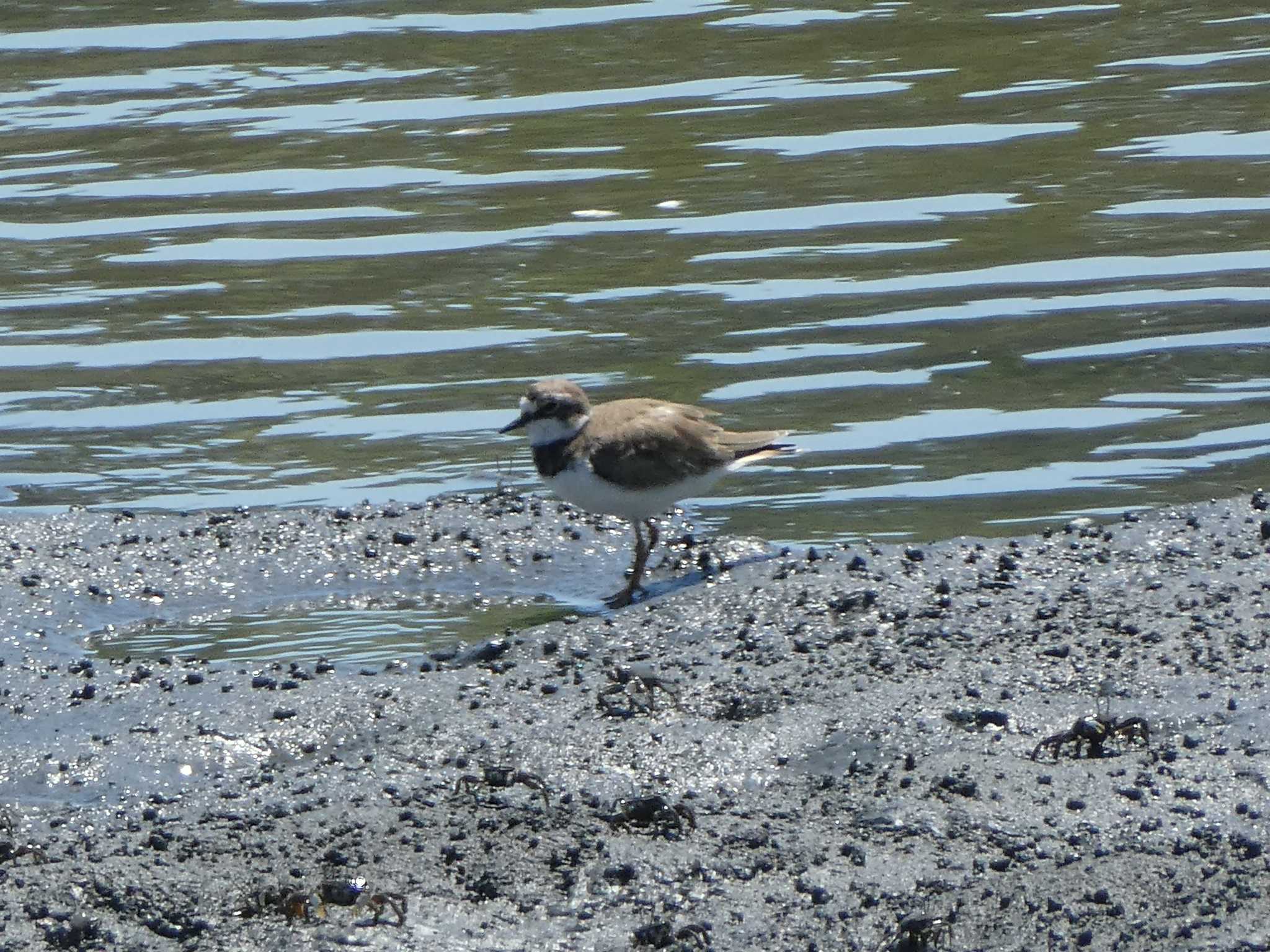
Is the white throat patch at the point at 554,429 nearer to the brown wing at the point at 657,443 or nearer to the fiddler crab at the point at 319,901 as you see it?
the brown wing at the point at 657,443

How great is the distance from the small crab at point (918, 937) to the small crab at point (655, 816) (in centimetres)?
81

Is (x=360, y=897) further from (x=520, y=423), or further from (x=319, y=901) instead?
(x=520, y=423)

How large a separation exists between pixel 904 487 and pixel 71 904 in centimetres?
475

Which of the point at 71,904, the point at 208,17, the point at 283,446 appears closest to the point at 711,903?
the point at 71,904

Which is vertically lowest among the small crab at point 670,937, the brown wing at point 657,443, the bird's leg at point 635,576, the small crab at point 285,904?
the bird's leg at point 635,576

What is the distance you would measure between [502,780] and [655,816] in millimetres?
526

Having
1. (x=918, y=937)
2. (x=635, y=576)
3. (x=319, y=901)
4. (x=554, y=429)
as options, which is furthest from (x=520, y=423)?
(x=918, y=937)

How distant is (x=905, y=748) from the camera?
5.74 meters

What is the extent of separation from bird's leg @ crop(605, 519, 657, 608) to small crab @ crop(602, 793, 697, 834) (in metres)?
2.10

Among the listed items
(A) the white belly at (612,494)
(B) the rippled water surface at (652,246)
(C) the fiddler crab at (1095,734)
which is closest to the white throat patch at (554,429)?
(A) the white belly at (612,494)

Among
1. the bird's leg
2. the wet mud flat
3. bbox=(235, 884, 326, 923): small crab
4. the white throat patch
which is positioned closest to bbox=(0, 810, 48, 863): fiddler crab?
the wet mud flat

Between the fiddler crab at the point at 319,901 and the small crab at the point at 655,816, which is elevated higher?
the fiddler crab at the point at 319,901

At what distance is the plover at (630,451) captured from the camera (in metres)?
7.61

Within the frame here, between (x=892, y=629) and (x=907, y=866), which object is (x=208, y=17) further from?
A: (x=907, y=866)
